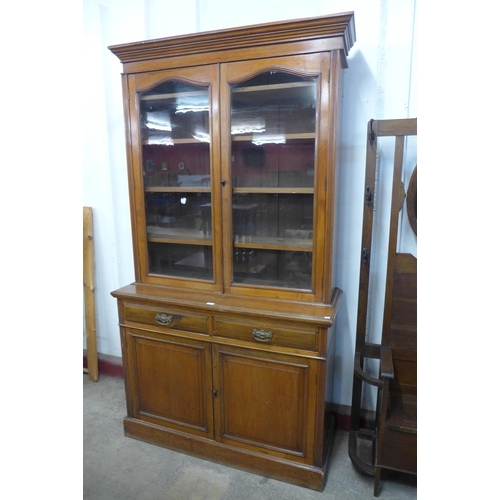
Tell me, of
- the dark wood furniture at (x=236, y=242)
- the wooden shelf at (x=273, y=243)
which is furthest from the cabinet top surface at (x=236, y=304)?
the wooden shelf at (x=273, y=243)

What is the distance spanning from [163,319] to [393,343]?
1.13m

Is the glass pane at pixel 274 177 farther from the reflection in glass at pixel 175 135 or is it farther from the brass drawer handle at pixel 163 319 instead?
the brass drawer handle at pixel 163 319

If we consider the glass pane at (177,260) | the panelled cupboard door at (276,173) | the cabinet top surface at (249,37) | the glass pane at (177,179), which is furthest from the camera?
the glass pane at (177,260)

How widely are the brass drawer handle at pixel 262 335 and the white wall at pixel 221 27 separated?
54 cm

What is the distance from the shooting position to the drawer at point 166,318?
5.29 feet

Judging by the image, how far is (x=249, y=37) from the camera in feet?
4.54

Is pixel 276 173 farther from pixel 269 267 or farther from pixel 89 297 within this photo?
pixel 89 297

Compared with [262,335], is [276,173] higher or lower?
higher

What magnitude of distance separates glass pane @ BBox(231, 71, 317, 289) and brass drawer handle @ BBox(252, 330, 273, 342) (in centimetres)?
24

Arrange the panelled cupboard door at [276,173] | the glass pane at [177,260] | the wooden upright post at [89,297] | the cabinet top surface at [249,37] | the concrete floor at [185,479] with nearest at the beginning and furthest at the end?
the cabinet top surface at [249,37], the panelled cupboard door at [276,173], the concrete floor at [185,479], the glass pane at [177,260], the wooden upright post at [89,297]

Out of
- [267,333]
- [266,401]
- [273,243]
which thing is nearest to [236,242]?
[273,243]

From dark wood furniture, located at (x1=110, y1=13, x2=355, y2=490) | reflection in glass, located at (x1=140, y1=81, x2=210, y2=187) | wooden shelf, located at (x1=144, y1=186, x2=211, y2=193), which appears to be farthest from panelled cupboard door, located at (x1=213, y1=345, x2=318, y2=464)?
reflection in glass, located at (x1=140, y1=81, x2=210, y2=187)

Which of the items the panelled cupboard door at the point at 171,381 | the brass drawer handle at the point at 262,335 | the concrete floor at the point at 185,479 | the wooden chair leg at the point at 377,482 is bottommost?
the concrete floor at the point at 185,479
